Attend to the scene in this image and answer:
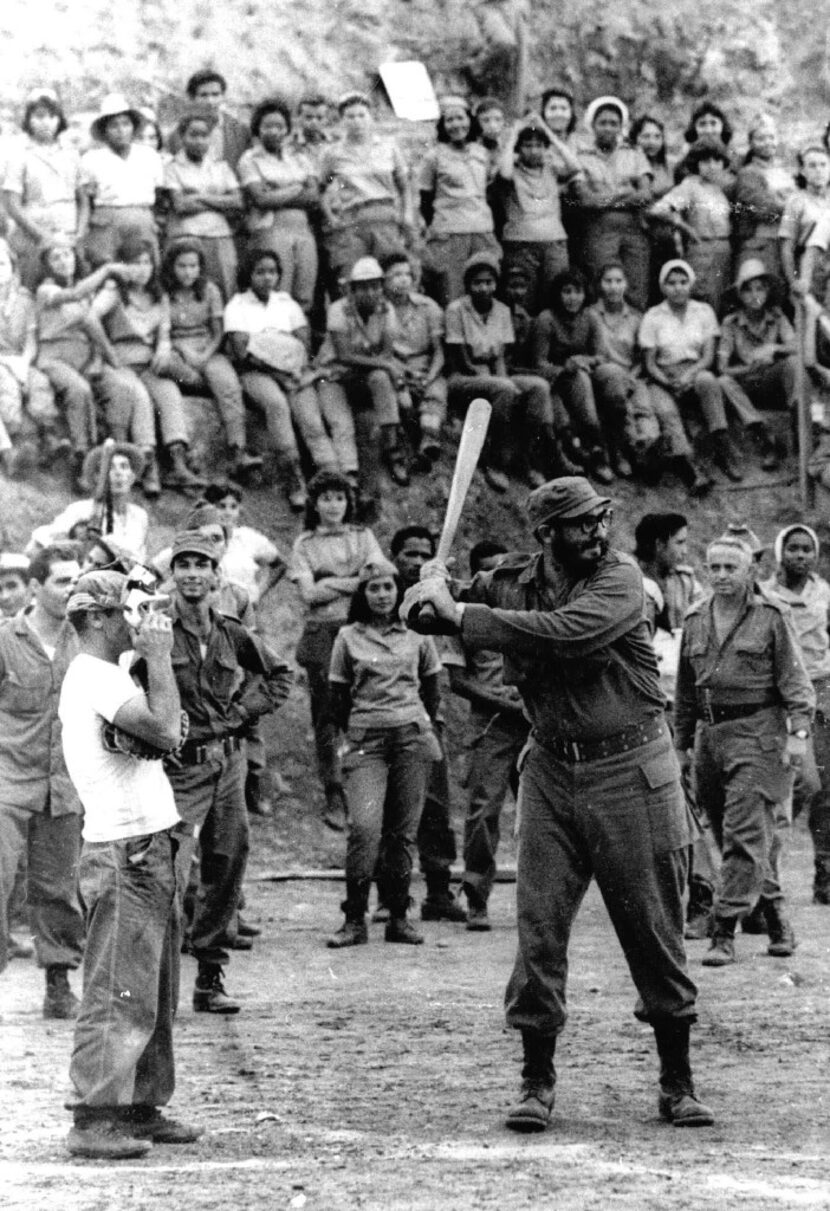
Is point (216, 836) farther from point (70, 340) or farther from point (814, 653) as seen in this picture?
point (70, 340)

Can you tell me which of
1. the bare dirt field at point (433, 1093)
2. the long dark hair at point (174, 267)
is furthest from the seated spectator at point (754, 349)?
the bare dirt field at point (433, 1093)

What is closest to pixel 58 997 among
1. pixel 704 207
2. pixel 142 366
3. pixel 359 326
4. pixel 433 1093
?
pixel 433 1093

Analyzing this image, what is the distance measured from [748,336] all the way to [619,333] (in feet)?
4.10

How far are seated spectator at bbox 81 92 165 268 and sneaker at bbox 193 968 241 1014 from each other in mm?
7006

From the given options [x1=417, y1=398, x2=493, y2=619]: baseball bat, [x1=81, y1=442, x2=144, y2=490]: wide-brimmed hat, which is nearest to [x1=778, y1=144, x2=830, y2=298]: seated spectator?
[x1=81, y1=442, x2=144, y2=490]: wide-brimmed hat

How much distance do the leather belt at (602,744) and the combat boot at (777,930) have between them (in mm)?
3543

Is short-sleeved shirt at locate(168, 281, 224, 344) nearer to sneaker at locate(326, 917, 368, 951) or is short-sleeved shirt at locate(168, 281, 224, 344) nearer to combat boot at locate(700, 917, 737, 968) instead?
sneaker at locate(326, 917, 368, 951)

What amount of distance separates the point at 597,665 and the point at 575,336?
9754 mm

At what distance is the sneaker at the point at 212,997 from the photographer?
9.26m

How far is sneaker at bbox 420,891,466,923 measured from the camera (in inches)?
459

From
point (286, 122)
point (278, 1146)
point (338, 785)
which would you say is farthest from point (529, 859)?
point (286, 122)

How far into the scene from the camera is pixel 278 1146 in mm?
6773

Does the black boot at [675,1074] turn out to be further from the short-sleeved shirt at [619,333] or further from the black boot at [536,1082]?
the short-sleeved shirt at [619,333]

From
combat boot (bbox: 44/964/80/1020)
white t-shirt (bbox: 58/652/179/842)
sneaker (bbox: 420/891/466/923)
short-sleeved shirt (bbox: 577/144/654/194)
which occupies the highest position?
short-sleeved shirt (bbox: 577/144/654/194)
